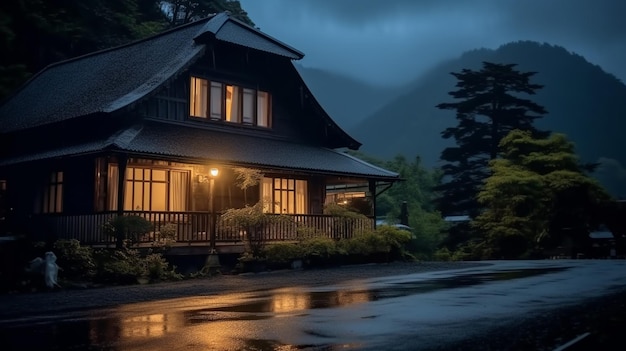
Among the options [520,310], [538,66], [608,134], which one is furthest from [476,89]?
[538,66]

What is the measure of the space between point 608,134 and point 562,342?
345 ft

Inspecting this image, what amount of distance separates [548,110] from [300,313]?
10386 centimetres

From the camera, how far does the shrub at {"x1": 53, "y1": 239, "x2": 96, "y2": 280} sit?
17281mm

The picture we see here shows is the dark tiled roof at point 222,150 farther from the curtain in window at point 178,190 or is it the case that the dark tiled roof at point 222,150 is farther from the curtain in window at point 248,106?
the curtain in window at point 178,190

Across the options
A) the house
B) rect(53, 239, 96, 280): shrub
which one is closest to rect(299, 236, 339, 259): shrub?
the house

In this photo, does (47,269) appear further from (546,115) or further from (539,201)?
(546,115)

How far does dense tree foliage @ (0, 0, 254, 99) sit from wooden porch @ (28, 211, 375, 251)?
1336cm

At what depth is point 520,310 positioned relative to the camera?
9656 millimetres

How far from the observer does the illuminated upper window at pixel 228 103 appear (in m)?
25.7

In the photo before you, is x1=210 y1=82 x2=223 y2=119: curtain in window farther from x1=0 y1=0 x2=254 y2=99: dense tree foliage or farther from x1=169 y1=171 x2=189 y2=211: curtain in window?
x1=0 y1=0 x2=254 y2=99: dense tree foliage

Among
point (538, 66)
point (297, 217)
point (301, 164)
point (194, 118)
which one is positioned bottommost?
point (297, 217)

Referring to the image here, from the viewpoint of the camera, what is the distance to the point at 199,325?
8.55 m

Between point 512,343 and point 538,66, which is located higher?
point 538,66

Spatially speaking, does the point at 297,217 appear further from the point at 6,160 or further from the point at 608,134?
the point at 608,134
